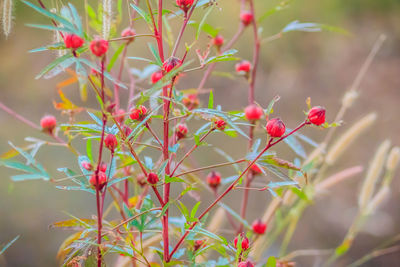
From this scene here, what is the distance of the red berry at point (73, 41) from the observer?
1.10 feet

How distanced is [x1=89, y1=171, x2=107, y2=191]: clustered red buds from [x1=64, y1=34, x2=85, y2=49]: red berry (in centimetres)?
12

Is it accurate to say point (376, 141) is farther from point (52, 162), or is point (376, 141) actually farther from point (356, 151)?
point (52, 162)

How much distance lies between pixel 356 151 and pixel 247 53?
2.98ft

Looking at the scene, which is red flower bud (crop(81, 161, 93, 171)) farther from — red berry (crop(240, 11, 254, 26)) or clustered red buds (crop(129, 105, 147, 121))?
red berry (crop(240, 11, 254, 26))

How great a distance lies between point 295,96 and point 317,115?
1.93 metres

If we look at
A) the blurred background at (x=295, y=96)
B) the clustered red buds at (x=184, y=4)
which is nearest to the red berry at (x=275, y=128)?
the clustered red buds at (x=184, y=4)

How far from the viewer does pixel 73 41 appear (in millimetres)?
335

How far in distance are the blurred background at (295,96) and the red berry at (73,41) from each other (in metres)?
1.20

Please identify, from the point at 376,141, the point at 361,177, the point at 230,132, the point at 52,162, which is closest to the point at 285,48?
the point at 376,141

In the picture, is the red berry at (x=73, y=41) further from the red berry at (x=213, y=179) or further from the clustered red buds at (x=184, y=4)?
the red berry at (x=213, y=179)

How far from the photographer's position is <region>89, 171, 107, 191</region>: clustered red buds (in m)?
0.38

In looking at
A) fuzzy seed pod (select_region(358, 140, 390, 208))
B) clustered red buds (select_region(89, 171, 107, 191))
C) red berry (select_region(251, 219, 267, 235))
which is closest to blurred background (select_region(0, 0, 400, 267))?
fuzzy seed pod (select_region(358, 140, 390, 208))

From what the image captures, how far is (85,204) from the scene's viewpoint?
5.29 ft

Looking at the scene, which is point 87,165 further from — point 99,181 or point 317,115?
point 317,115
